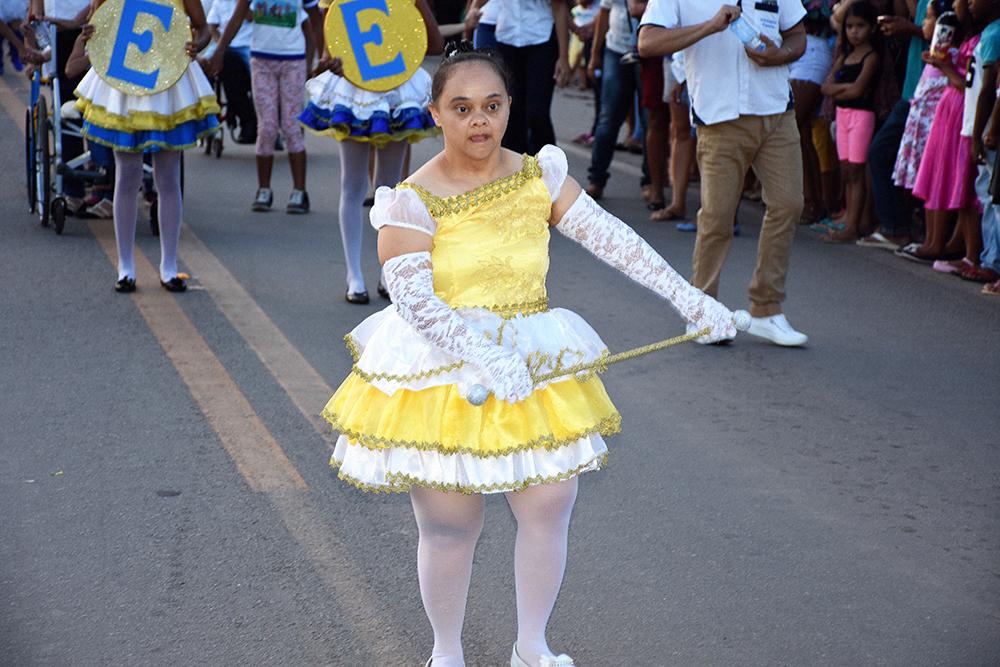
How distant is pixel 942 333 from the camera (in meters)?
8.38

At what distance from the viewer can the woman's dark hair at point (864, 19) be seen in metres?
10.6

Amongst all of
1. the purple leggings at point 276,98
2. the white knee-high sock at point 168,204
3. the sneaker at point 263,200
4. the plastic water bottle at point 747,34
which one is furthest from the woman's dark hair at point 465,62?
the sneaker at point 263,200

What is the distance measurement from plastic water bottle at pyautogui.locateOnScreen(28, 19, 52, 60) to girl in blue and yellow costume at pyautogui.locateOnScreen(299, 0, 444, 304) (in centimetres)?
254

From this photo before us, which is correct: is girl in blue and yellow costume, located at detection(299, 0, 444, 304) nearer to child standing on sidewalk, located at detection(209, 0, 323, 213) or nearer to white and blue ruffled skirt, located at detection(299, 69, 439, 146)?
white and blue ruffled skirt, located at detection(299, 69, 439, 146)

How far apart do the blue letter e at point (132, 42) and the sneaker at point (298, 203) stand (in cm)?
302

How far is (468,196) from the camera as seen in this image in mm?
3852

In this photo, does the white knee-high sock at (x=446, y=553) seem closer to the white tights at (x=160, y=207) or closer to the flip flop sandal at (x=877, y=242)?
the white tights at (x=160, y=207)

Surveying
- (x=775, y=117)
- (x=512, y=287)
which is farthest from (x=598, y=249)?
(x=775, y=117)

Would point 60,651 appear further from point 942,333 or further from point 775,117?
point 942,333

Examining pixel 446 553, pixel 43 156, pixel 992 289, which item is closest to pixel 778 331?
pixel 992 289

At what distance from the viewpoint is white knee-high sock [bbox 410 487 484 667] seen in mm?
3877

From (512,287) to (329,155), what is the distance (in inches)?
426

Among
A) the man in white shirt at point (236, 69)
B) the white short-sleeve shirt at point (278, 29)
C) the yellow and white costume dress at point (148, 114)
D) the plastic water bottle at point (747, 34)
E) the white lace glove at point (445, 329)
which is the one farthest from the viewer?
the man in white shirt at point (236, 69)

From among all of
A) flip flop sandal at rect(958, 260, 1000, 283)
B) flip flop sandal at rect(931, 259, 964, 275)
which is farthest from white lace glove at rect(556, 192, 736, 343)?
flip flop sandal at rect(931, 259, 964, 275)
